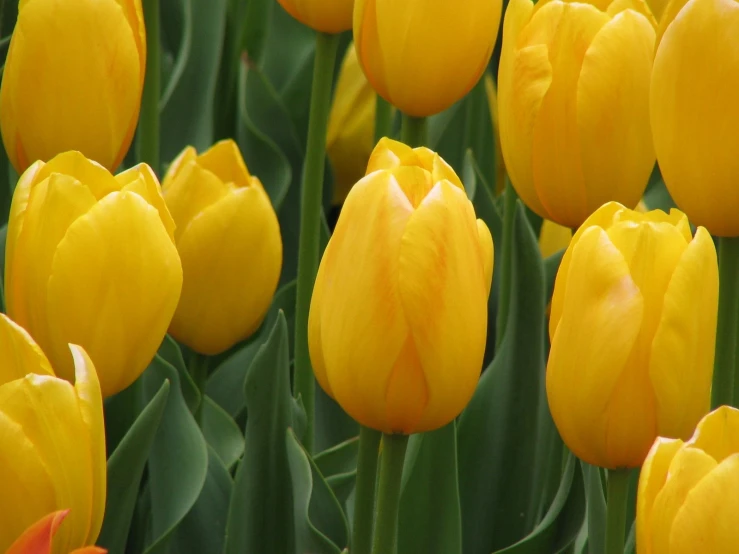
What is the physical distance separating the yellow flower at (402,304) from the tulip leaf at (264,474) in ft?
0.54

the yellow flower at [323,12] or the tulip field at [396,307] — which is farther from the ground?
the yellow flower at [323,12]

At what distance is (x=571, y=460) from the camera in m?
0.95

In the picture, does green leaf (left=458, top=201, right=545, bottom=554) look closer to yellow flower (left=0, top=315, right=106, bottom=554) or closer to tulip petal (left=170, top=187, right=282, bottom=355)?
tulip petal (left=170, top=187, right=282, bottom=355)

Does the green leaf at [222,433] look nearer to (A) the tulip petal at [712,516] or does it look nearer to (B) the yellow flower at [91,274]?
(B) the yellow flower at [91,274]

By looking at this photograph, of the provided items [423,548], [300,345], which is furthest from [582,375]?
[300,345]

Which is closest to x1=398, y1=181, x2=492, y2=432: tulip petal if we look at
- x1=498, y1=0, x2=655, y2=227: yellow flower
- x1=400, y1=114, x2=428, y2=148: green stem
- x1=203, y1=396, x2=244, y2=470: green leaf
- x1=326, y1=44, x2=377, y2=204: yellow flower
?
x1=498, y1=0, x2=655, y2=227: yellow flower

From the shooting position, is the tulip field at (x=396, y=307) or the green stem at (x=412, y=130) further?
the green stem at (x=412, y=130)

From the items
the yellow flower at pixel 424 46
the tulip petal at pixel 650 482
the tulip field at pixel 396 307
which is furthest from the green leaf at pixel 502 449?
the tulip petal at pixel 650 482

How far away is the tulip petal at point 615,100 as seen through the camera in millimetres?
900

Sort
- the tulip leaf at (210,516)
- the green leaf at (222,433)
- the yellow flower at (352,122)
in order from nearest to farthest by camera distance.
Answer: the tulip leaf at (210,516)
the green leaf at (222,433)
the yellow flower at (352,122)

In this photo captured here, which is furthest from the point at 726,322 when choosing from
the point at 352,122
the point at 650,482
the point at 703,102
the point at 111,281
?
the point at 352,122

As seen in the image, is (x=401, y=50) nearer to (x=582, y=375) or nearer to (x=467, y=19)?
(x=467, y=19)

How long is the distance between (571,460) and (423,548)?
0.43 feet

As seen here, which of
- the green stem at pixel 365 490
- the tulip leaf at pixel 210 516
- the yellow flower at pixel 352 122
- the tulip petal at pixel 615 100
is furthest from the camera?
the yellow flower at pixel 352 122
